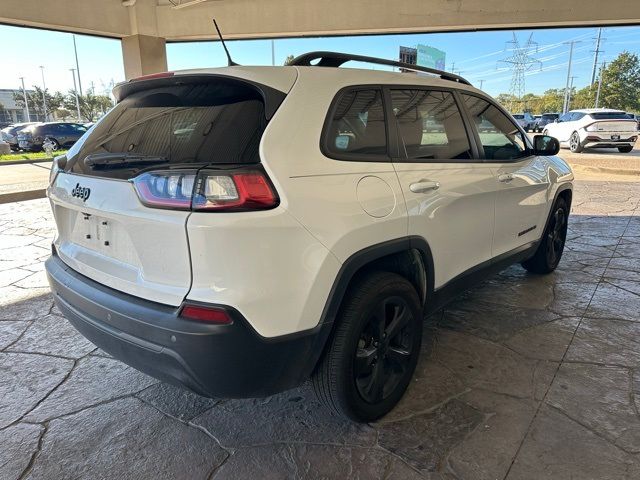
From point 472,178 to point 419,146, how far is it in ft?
1.80

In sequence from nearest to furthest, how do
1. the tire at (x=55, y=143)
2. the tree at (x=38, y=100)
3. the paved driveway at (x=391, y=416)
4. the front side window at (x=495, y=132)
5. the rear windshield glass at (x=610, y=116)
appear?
the paved driveway at (x=391, y=416) → the front side window at (x=495, y=132) → the rear windshield glass at (x=610, y=116) → the tire at (x=55, y=143) → the tree at (x=38, y=100)

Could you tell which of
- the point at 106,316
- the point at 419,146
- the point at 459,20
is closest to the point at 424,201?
the point at 419,146

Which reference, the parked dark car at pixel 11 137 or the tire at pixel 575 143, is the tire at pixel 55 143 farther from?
the tire at pixel 575 143

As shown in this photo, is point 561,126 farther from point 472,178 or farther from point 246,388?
point 246,388

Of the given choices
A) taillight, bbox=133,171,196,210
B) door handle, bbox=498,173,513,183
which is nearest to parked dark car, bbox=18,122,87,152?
door handle, bbox=498,173,513,183

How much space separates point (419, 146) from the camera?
2.70m

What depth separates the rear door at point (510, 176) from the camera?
Answer: 337 centimetres

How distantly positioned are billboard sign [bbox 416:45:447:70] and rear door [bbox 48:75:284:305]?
19835 millimetres

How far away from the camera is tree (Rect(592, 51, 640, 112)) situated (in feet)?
157

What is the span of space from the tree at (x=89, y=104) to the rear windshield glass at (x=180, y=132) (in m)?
71.6

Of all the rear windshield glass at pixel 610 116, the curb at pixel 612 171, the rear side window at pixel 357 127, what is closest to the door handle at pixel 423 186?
the rear side window at pixel 357 127

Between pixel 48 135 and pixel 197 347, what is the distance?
84.0 ft

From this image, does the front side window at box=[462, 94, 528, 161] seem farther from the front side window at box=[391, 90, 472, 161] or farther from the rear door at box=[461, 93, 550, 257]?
the front side window at box=[391, 90, 472, 161]

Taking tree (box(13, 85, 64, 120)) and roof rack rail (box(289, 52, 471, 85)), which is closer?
roof rack rail (box(289, 52, 471, 85))
